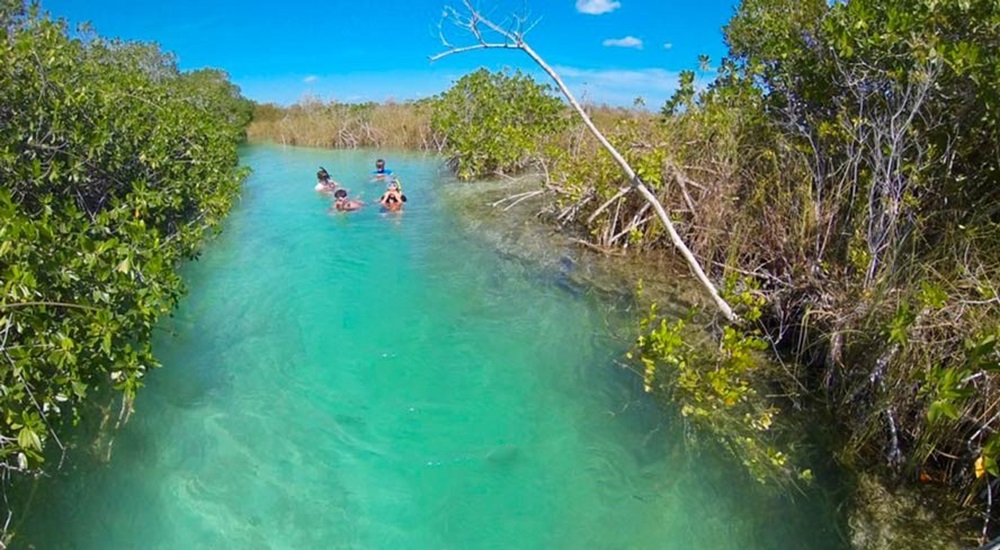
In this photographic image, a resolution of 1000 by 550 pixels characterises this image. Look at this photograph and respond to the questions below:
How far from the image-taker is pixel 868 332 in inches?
159

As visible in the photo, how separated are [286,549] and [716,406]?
3356mm

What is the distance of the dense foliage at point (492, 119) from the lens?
1556cm

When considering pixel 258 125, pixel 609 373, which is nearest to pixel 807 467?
pixel 609 373

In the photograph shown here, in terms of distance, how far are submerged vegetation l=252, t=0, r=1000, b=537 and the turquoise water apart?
57cm

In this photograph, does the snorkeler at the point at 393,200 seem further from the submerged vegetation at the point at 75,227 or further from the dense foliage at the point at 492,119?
the submerged vegetation at the point at 75,227

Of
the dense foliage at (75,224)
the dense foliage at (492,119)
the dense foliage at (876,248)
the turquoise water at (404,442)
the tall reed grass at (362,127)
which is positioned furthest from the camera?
the tall reed grass at (362,127)

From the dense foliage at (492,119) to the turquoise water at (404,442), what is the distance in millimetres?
7795

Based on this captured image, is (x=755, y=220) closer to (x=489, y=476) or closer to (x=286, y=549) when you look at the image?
(x=489, y=476)

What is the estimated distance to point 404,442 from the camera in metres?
4.82

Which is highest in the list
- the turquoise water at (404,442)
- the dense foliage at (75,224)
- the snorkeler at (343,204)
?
the dense foliage at (75,224)

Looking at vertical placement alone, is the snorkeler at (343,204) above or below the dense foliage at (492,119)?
below

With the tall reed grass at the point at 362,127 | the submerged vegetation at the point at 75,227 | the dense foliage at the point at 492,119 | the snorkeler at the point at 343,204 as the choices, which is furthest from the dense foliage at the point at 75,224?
the tall reed grass at the point at 362,127

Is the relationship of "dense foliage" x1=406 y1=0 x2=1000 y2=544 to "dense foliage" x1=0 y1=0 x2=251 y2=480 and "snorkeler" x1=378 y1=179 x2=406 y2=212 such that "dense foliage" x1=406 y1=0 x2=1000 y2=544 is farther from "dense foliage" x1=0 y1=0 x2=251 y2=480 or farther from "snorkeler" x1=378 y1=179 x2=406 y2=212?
"snorkeler" x1=378 y1=179 x2=406 y2=212

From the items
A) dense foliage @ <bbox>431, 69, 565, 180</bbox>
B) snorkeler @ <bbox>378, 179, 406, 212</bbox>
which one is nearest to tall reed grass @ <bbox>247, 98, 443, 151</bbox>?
dense foliage @ <bbox>431, 69, 565, 180</bbox>
